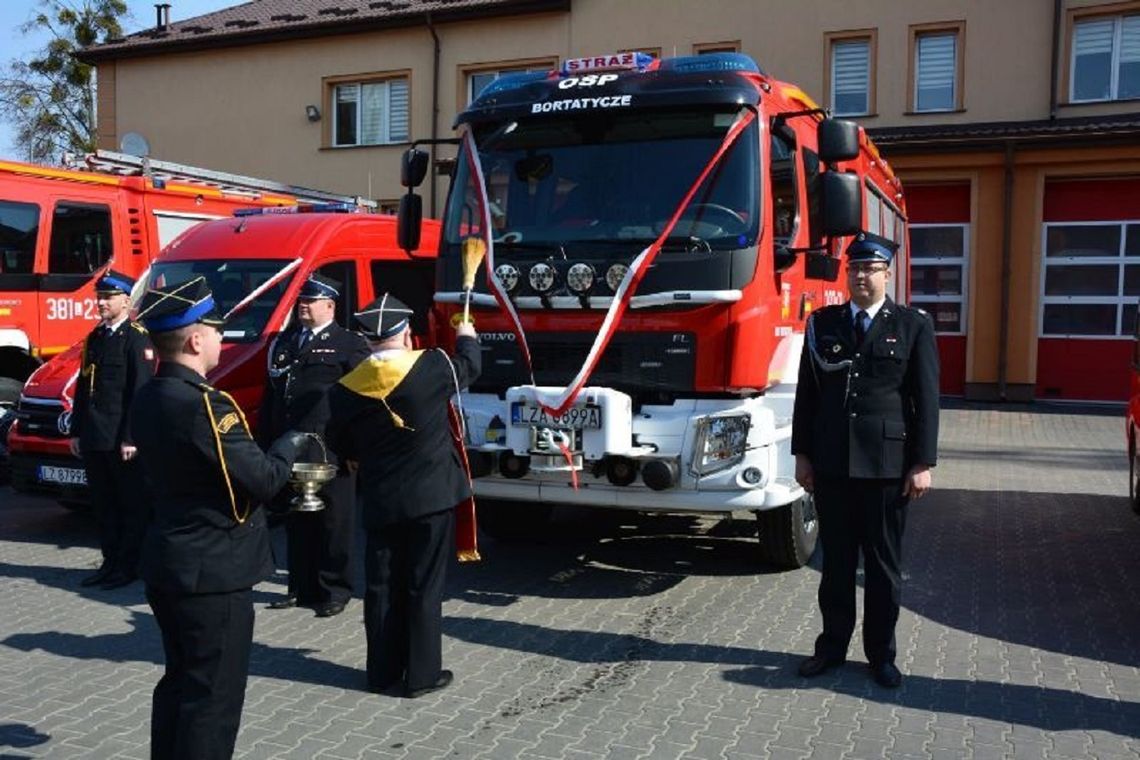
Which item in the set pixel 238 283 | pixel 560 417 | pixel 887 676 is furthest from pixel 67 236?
pixel 887 676

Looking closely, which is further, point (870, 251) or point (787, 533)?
point (787, 533)

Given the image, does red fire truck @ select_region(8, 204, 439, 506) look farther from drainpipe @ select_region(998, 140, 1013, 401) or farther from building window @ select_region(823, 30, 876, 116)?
building window @ select_region(823, 30, 876, 116)

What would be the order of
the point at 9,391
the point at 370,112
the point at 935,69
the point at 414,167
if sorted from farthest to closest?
the point at 370,112 < the point at 935,69 < the point at 9,391 < the point at 414,167

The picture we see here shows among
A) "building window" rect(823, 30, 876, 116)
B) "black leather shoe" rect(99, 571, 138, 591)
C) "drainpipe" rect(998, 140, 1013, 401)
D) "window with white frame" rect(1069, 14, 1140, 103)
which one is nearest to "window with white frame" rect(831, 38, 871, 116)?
"building window" rect(823, 30, 876, 116)

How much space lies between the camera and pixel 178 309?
336cm

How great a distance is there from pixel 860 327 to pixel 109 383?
4.56 meters

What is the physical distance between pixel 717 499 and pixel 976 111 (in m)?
13.9

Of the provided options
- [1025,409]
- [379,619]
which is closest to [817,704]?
[379,619]

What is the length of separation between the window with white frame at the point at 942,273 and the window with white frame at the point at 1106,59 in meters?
2.84

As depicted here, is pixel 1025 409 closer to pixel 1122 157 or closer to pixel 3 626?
pixel 1122 157

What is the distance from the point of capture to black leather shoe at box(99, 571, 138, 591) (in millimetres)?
6746

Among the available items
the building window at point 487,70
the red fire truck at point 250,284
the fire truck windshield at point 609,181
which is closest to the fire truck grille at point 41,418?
the red fire truck at point 250,284

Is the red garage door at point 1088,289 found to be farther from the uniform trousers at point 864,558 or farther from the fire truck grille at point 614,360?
the uniform trousers at point 864,558

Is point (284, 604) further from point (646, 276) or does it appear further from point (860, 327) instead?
point (860, 327)
